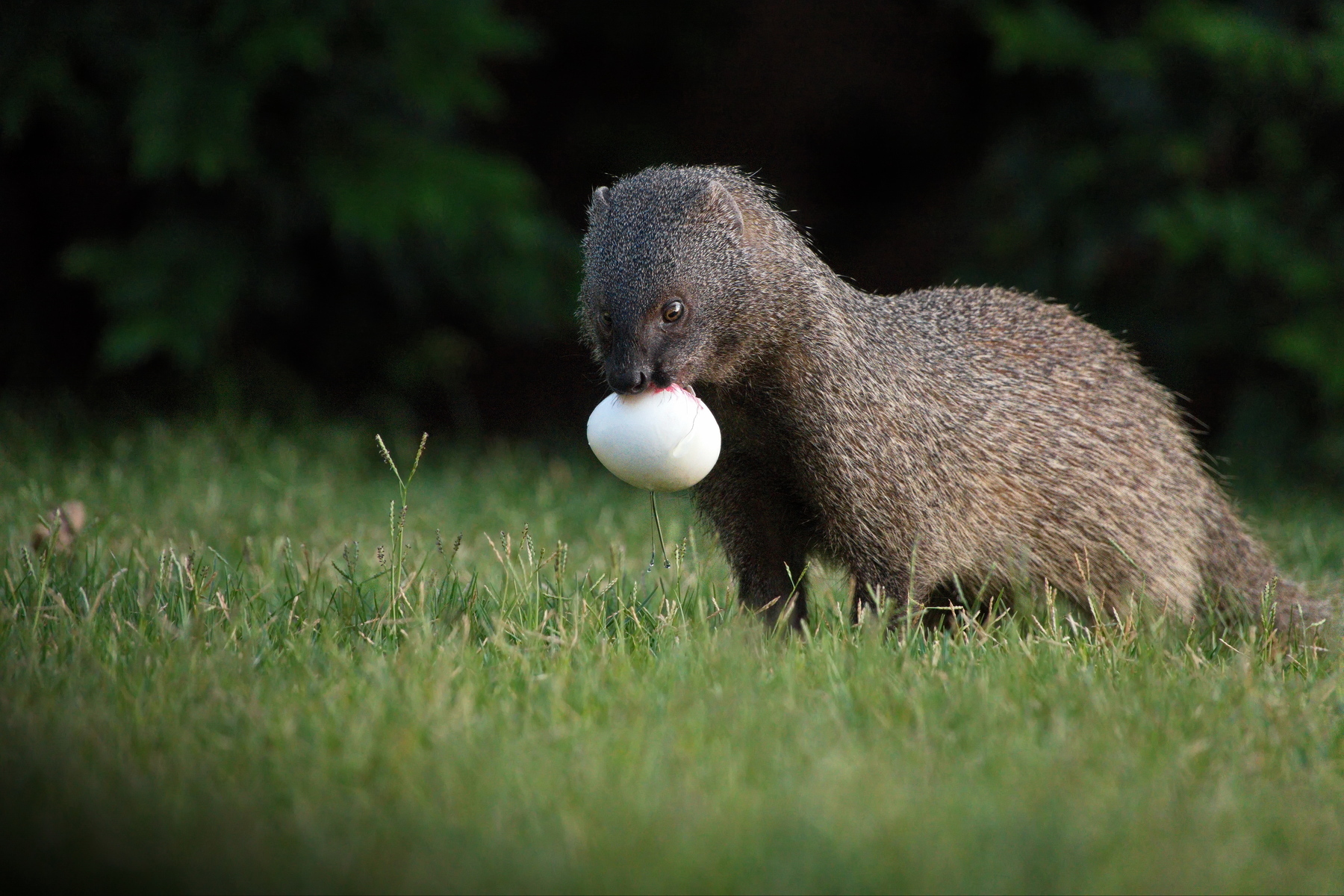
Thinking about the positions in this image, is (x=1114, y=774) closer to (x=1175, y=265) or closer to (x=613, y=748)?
(x=613, y=748)

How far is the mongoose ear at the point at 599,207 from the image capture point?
3.69 metres

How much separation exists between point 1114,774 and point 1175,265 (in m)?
4.99

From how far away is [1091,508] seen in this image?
4172 millimetres

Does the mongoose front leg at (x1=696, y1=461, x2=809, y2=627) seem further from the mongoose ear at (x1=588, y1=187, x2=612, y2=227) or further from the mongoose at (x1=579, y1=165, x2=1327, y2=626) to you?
the mongoose ear at (x1=588, y1=187, x2=612, y2=227)

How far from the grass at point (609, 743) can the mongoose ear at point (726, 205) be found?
3.08ft

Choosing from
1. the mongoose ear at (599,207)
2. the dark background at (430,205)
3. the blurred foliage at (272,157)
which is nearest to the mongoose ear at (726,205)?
the mongoose ear at (599,207)

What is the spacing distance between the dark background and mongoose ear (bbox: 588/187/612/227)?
2525 millimetres

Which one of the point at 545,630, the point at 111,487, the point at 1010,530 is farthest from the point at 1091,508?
the point at 111,487

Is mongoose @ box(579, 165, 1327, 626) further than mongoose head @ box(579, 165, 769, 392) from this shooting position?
Yes

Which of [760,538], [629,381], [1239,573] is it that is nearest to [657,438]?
[629,381]

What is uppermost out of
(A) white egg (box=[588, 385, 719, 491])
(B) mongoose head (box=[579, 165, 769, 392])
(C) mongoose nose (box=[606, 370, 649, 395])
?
(B) mongoose head (box=[579, 165, 769, 392])

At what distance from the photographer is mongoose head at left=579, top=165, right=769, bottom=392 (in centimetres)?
337

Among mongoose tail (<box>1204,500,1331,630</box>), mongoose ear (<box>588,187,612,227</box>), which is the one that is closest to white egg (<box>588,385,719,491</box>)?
mongoose ear (<box>588,187,612,227</box>)

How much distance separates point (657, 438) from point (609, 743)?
959mm
